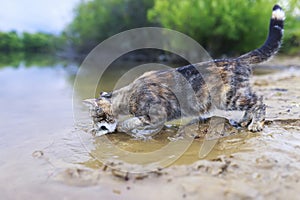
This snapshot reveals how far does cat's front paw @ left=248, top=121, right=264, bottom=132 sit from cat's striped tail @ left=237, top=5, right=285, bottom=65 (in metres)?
1.30

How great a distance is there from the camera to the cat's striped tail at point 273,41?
5.50 metres

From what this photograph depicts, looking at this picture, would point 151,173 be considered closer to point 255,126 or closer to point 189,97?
point 189,97

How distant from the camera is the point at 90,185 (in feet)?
10.9

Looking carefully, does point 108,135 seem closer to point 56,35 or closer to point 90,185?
point 90,185

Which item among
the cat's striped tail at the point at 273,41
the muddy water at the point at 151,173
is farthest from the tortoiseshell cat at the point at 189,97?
the cat's striped tail at the point at 273,41

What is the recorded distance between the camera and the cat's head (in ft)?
16.7

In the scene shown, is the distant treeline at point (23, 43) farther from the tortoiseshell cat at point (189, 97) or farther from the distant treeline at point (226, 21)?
the tortoiseshell cat at point (189, 97)

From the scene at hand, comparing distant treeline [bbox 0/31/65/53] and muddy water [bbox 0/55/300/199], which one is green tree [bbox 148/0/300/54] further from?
distant treeline [bbox 0/31/65/53]

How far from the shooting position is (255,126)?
4.93 m

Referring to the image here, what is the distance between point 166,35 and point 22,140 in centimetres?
1929

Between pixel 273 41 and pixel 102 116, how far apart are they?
3.76 meters

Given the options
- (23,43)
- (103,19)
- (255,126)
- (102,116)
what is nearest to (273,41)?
(255,126)

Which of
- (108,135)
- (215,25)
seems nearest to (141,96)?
(108,135)

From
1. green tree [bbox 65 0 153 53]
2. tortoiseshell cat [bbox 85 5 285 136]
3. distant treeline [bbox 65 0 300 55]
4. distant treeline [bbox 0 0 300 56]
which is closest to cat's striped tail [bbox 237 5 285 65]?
tortoiseshell cat [bbox 85 5 285 136]
